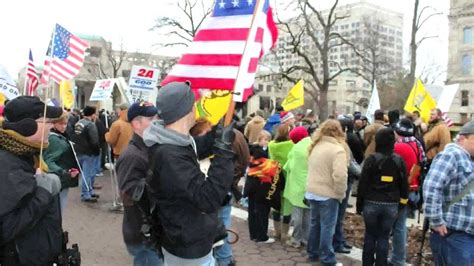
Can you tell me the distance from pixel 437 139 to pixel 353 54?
4591 cm

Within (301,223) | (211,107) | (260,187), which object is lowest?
(301,223)

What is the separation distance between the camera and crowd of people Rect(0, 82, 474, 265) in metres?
Answer: 2.78

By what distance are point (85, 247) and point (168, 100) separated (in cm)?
481

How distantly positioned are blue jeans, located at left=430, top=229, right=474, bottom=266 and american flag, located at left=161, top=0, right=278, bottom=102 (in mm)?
2215

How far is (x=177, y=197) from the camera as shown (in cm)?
274

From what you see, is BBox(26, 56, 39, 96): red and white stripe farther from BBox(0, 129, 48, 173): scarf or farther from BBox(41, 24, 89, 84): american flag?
BBox(0, 129, 48, 173): scarf

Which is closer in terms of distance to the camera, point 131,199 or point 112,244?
point 131,199

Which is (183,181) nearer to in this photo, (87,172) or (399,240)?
(399,240)

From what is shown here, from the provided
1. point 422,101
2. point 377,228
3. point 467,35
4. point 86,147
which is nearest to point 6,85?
point 86,147

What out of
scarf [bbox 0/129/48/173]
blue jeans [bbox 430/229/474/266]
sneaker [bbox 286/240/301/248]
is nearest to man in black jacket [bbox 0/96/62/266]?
scarf [bbox 0/129/48/173]

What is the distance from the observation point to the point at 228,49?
3691 mm

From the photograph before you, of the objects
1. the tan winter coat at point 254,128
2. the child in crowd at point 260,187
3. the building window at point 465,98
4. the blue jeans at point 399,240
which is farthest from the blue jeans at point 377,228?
the building window at point 465,98

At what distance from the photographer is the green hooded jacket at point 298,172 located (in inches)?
266

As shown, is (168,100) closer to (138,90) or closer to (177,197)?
(177,197)
